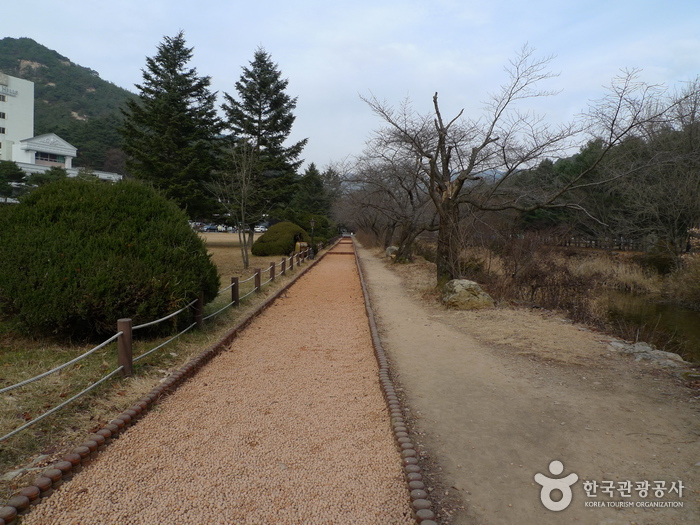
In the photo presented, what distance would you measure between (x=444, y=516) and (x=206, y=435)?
7.39 ft

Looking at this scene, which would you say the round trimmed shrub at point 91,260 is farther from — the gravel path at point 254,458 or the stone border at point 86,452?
the gravel path at point 254,458

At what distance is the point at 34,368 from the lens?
5.53m

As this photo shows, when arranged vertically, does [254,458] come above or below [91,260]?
below

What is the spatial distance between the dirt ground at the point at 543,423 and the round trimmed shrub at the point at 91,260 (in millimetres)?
3599

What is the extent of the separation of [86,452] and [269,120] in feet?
107

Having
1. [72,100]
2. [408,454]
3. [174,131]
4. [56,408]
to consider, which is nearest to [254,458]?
[408,454]

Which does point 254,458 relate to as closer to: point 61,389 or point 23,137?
point 61,389

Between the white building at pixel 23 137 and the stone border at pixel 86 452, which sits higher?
the white building at pixel 23 137

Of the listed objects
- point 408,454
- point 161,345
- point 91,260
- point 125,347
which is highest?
point 91,260

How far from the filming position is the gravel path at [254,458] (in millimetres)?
3010

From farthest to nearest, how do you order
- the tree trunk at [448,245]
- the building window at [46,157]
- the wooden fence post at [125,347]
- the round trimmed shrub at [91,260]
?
the building window at [46,157] → the tree trunk at [448,245] → the round trimmed shrub at [91,260] → the wooden fence post at [125,347]

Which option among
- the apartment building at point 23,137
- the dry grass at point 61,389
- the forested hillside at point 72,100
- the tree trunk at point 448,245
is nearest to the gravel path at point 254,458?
the dry grass at point 61,389

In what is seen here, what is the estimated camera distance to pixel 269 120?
3375 centimetres

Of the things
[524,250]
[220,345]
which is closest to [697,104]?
[524,250]
